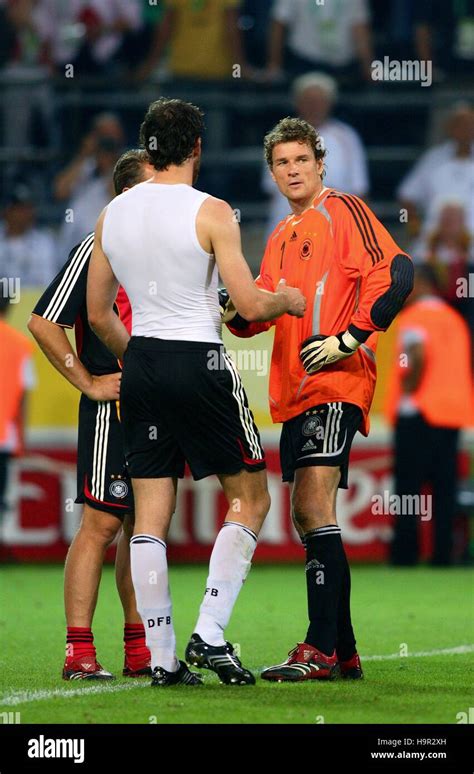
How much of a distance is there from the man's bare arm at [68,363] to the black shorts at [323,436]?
753 mm

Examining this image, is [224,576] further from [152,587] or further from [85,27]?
[85,27]

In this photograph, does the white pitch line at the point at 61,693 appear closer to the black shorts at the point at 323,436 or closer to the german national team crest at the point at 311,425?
the black shorts at the point at 323,436

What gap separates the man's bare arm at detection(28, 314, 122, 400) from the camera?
227 inches

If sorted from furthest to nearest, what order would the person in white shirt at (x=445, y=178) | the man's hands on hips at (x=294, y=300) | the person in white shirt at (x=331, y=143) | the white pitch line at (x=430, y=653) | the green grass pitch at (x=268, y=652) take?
1. the person in white shirt at (x=445, y=178)
2. the person in white shirt at (x=331, y=143)
3. the white pitch line at (x=430, y=653)
4. the man's hands on hips at (x=294, y=300)
5. the green grass pitch at (x=268, y=652)

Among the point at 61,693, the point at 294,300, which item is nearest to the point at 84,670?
the point at 61,693

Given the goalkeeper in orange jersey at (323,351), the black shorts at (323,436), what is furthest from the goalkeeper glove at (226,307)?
the black shorts at (323,436)

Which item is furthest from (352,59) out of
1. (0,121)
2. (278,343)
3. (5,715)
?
(5,715)

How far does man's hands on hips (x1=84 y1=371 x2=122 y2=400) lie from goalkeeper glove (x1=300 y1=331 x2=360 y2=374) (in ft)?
2.58

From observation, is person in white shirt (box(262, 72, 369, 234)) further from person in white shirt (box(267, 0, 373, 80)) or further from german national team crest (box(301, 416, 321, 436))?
german national team crest (box(301, 416, 321, 436))

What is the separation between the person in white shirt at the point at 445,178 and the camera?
13133 millimetres

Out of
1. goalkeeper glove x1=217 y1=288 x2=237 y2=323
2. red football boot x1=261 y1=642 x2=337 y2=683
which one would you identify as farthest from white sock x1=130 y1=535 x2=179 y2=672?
goalkeeper glove x1=217 y1=288 x2=237 y2=323

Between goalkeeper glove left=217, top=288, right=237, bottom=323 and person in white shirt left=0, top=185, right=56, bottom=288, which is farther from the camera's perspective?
person in white shirt left=0, top=185, right=56, bottom=288

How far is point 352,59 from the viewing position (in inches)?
565
